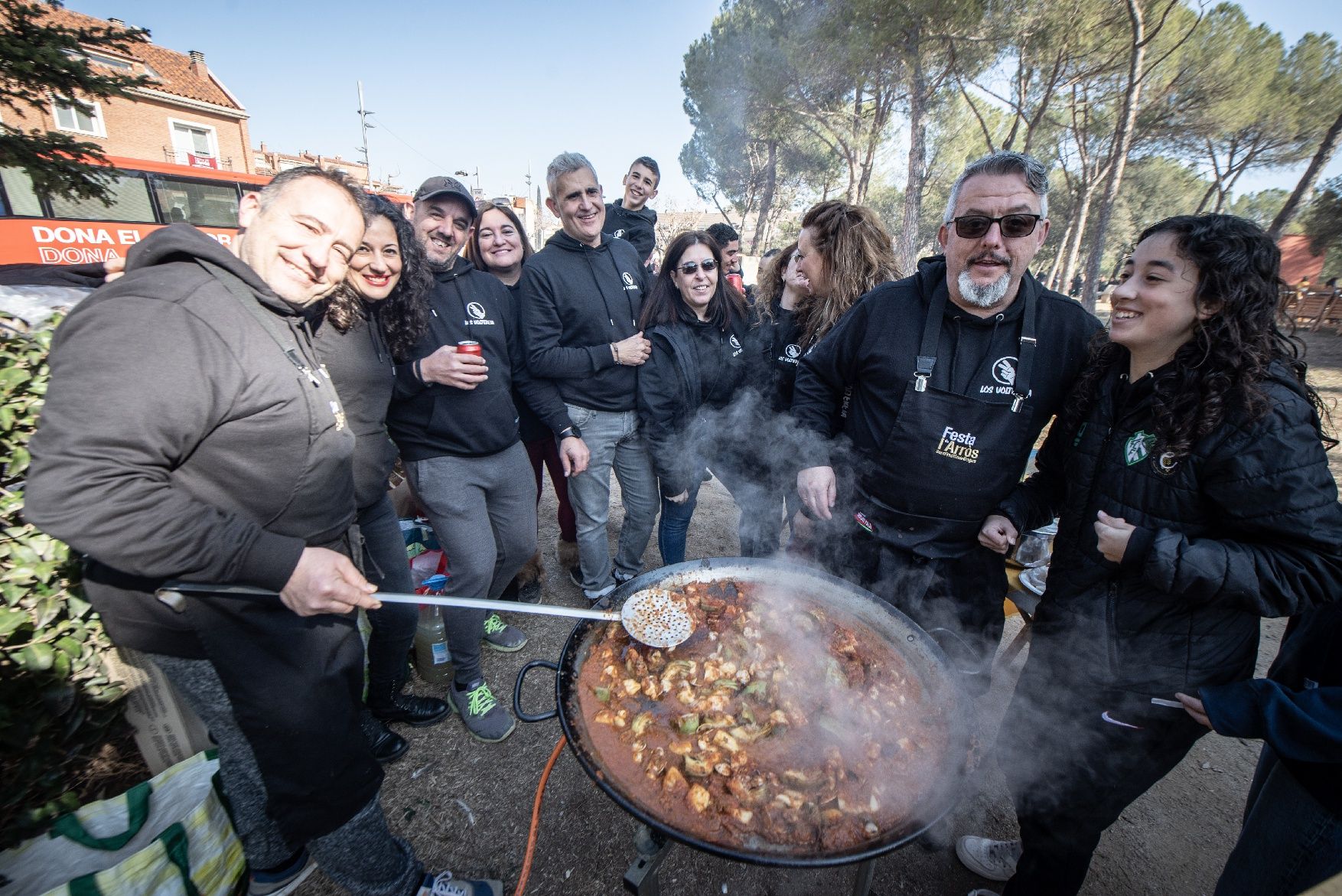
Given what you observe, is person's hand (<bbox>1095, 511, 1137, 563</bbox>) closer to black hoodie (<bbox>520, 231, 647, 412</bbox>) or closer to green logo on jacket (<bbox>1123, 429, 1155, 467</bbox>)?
green logo on jacket (<bbox>1123, 429, 1155, 467</bbox>)

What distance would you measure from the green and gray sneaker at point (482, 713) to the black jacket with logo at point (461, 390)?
4.20ft

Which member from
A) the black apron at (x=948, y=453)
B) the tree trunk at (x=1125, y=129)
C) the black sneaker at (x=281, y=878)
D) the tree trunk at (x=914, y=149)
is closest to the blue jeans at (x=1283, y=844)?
the black apron at (x=948, y=453)

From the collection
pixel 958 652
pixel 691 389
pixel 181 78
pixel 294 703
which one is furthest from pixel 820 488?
pixel 181 78

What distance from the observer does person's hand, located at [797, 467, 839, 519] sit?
8.00 ft

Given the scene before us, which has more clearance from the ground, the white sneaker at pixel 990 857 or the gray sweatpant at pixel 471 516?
the gray sweatpant at pixel 471 516

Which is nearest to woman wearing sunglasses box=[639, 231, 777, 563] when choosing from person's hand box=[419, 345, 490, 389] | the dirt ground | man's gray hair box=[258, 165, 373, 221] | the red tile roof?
person's hand box=[419, 345, 490, 389]

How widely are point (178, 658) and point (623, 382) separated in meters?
2.36

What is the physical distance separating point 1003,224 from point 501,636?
3534mm

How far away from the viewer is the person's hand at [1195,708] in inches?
61.2

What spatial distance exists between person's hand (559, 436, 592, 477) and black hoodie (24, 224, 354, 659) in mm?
1598

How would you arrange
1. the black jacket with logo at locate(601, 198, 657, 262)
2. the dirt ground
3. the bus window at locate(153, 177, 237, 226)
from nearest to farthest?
the dirt ground, the black jacket with logo at locate(601, 198, 657, 262), the bus window at locate(153, 177, 237, 226)

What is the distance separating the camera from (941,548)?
2.37 metres

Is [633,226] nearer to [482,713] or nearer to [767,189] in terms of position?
[482,713]

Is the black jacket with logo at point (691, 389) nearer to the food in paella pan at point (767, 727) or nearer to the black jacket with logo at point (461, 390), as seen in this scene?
the black jacket with logo at point (461, 390)
